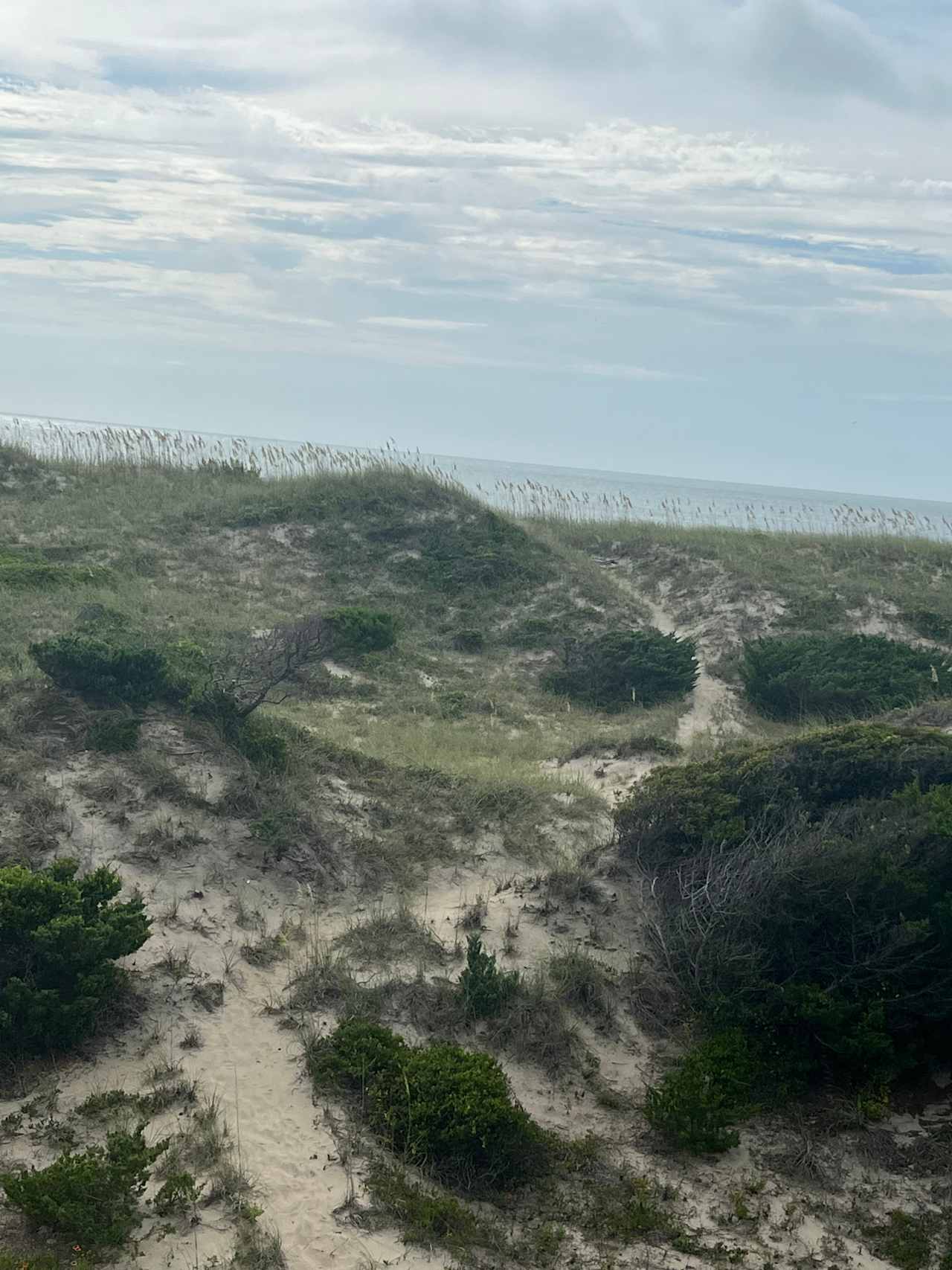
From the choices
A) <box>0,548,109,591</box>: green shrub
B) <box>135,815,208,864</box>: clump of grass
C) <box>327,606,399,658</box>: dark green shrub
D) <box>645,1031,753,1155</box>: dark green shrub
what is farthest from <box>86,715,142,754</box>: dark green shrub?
<box>0,548,109,591</box>: green shrub

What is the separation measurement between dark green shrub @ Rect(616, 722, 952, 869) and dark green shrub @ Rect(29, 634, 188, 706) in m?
5.51

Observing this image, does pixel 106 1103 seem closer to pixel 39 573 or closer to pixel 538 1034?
pixel 538 1034

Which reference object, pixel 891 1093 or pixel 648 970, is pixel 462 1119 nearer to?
pixel 648 970

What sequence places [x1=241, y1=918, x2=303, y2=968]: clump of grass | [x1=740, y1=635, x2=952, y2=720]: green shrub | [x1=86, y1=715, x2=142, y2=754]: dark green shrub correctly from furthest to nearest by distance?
1. [x1=740, y1=635, x2=952, y2=720]: green shrub
2. [x1=86, y1=715, x2=142, y2=754]: dark green shrub
3. [x1=241, y1=918, x2=303, y2=968]: clump of grass

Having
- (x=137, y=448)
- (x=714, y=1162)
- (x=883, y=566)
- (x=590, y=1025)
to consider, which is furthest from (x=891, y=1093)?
(x=137, y=448)

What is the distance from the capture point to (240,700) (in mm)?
12352

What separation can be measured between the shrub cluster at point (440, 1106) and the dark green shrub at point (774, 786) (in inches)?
126

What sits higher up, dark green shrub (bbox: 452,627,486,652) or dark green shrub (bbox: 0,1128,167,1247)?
dark green shrub (bbox: 0,1128,167,1247)

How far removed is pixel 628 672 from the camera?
1845 cm

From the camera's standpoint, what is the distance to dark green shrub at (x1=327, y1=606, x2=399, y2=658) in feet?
61.5

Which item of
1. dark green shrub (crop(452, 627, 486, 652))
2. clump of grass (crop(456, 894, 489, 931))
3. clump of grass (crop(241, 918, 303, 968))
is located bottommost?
dark green shrub (crop(452, 627, 486, 652))

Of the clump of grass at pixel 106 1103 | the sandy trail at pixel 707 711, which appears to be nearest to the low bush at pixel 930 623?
the sandy trail at pixel 707 711

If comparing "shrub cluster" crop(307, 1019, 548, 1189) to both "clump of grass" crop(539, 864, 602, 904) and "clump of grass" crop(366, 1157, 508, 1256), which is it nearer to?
"clump of grass" crop(366, 1157, 508, 1256)

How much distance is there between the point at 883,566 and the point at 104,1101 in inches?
864
